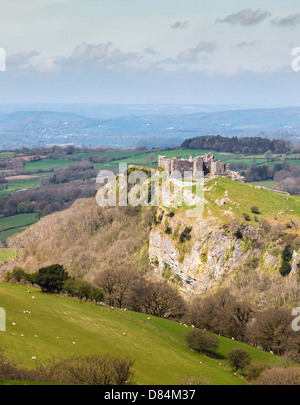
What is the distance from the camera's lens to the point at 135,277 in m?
71.7

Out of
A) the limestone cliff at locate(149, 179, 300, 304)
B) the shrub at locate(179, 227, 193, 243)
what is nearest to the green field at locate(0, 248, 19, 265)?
the limestone cliff at locate(149, 179, 300, 304)

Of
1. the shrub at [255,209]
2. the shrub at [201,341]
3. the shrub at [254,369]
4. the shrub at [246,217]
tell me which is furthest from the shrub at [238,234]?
the shrub at [254,369]

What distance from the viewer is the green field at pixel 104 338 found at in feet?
133

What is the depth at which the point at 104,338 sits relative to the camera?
4788 cm

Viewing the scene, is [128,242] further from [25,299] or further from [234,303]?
[25,299]

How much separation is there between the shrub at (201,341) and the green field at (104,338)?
87 cm

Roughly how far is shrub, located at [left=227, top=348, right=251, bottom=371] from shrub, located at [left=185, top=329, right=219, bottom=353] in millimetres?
3303

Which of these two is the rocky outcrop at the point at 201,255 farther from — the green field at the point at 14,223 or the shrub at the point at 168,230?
the green field at the point at 14,223

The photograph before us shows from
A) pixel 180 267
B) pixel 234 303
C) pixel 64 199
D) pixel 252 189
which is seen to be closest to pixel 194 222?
pixel 180 267

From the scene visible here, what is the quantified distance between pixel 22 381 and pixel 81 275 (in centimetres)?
7146

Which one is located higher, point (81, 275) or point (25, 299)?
point (25, 299)

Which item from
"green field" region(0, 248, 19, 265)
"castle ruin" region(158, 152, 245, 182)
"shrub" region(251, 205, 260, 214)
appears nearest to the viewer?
"shrub" region(251, 205, 260, 214)

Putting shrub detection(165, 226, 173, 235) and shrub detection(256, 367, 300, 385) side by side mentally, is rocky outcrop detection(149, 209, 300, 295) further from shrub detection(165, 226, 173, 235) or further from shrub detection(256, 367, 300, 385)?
shrub detection(256, 367, 300, 385)

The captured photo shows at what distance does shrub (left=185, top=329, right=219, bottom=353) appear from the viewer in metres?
50.7
